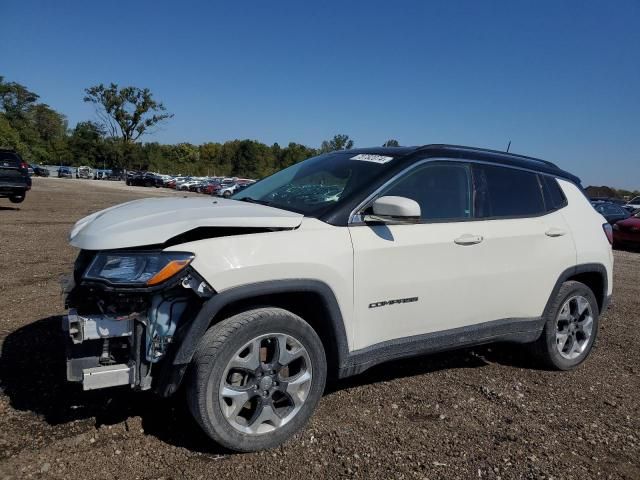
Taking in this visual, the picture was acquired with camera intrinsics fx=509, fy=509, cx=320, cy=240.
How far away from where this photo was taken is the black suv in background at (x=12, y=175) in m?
14.6

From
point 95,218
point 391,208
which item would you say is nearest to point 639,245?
point 391,208

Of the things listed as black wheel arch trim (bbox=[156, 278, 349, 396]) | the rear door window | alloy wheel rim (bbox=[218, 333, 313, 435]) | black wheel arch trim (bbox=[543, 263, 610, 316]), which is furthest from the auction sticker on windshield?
the rear door window

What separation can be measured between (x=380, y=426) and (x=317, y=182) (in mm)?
1732

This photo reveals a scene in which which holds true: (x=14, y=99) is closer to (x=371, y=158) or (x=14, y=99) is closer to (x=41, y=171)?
(x=41, y=171)

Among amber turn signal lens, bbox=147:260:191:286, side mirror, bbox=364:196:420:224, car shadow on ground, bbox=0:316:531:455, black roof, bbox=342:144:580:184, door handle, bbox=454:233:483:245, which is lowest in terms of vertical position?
car shadow on ground, bbox=0:316:531:455

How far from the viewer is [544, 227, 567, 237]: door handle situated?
13.2ft

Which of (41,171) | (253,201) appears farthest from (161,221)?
(41,171)

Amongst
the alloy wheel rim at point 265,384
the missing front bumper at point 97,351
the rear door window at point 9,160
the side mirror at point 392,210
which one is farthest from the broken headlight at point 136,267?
the rear door window at point 9,160

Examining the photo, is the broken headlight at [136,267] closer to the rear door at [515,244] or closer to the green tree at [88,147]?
the rear door at [515,244]

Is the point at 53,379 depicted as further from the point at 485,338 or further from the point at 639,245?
the point at 639,245

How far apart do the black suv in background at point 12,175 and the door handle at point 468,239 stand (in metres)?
15.0

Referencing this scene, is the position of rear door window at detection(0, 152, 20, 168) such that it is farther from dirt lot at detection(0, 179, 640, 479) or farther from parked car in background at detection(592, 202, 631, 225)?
parked car in background at detection(592, 202, 631, 225)

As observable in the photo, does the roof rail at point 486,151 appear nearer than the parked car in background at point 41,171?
Yes

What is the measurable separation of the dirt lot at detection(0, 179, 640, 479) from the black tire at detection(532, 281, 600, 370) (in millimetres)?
116
